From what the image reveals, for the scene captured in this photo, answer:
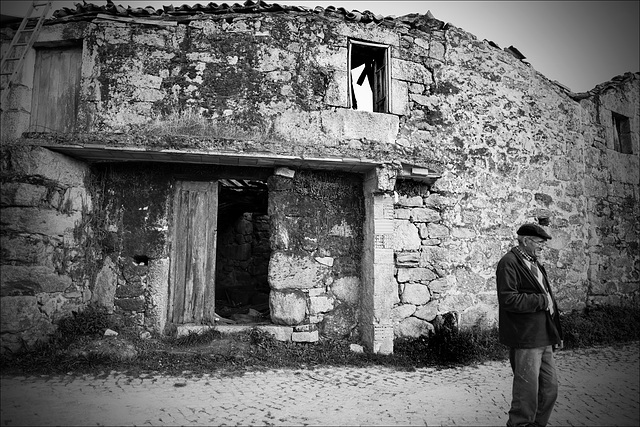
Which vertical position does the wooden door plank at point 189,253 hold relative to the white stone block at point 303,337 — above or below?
above

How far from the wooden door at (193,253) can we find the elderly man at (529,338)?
4231mm

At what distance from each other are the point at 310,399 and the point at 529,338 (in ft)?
7.34

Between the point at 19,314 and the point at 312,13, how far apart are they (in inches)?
227

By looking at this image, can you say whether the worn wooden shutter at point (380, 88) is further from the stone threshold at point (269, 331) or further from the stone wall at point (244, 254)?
the stone wall at point (244, 254)

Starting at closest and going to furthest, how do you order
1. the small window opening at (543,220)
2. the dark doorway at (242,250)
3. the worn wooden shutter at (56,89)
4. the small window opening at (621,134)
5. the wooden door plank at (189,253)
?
the worn wooden shutter at (56,89), the wooden door plank at (189,253), the small window opening at (543,220), the small window opening at (621,134), the dark doorway at (242,250)

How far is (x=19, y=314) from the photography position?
16.0 feet

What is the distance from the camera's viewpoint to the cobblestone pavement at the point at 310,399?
3672 millimetres

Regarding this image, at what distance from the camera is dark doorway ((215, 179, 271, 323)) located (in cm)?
933

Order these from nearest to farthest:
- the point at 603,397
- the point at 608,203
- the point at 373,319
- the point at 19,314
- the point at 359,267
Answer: the point at 603,397 → the point at 19,314 → the point at 373,319 → the point at 359,267 → the point at 608,203

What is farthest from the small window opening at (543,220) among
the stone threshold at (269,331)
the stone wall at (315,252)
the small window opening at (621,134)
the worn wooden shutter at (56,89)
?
the worn wooden shutter at (56,89)

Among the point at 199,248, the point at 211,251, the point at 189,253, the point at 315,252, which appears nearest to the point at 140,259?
the point at 189,253

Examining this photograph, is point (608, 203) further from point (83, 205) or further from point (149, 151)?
point (83, 205)

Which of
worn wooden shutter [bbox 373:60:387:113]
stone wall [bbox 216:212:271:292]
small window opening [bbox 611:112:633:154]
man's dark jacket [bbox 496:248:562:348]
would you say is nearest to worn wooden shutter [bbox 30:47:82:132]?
worn wooden shutter [bbox 373:60:387:113]

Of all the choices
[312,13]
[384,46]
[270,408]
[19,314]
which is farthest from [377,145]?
[19,314]
